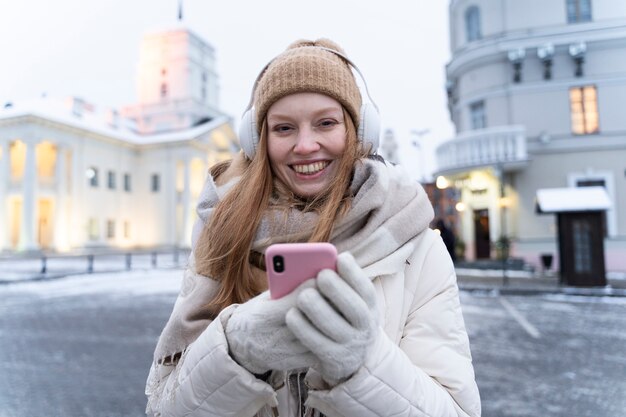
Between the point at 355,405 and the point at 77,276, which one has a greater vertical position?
the point at 355,405

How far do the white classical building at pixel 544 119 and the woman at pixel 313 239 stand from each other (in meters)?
16.4

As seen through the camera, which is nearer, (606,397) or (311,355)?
(311,355)

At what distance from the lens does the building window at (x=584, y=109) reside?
56.7 feet

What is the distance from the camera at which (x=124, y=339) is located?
7.28 metres

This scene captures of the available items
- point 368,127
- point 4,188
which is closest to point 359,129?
point 368,127

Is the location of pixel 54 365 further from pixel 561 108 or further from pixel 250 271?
pixel 561 108

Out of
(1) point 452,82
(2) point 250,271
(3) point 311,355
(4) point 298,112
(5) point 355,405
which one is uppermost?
(1) point 452,82

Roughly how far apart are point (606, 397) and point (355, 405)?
5083 mm

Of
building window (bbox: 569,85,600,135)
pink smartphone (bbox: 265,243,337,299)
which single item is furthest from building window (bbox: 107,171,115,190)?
pink smartphone (bbox: 265,243,337,299)

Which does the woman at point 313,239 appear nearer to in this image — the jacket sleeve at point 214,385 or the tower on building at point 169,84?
the jacket sleeve at point 214,385

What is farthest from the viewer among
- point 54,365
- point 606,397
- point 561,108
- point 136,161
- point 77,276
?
point 136,161

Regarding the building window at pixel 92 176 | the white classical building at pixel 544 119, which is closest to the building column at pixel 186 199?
the building window at pixel 92 176

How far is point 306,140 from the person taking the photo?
1.45 metres

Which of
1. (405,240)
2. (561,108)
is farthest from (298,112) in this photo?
(561,108)
